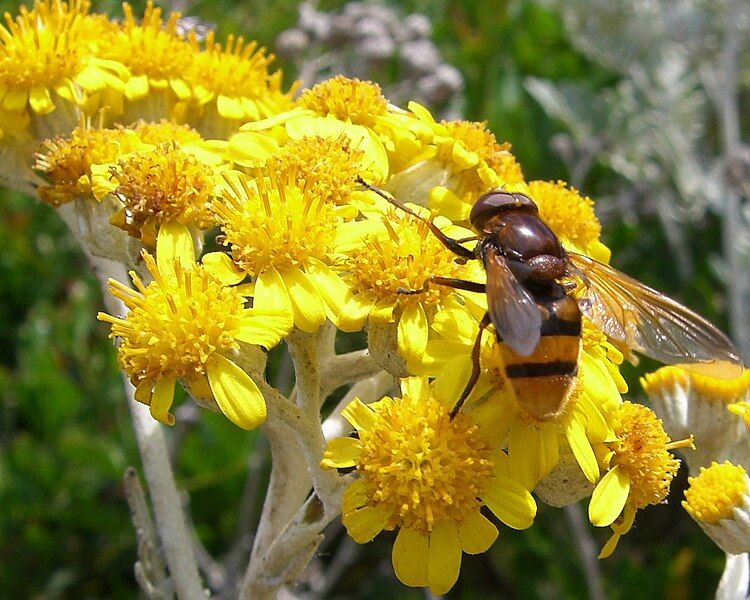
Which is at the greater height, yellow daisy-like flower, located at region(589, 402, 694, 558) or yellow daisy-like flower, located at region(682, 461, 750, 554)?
yellow daisy-like flower, located at region(589, 402, 694, 558)

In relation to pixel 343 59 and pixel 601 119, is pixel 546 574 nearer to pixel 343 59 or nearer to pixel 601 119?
pixel 601 119

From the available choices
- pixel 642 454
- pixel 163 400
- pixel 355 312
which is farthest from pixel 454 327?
pixel 163 400

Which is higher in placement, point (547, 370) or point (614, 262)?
point (547, 370)

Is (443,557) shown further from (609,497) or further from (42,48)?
(42,48)

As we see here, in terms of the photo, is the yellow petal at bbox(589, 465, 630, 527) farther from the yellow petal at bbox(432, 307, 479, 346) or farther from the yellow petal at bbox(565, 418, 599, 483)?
the yellow petal at bbox(432, 307, 479, 346)

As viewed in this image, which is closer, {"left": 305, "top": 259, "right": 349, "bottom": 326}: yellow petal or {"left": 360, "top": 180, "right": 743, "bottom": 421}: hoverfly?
{"left": 360, "top": 180, "right": 743, "bottom": 421}: hoverfly

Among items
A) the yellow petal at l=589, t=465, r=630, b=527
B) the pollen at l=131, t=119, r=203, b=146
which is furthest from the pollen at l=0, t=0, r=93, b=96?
the yellow petal at l=589, t=465, r=630, b=527

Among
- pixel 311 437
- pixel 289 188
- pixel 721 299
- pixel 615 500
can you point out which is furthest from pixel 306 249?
pixel 721 299
